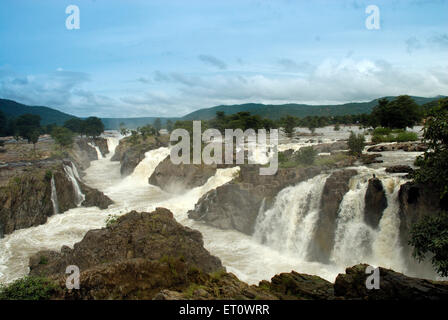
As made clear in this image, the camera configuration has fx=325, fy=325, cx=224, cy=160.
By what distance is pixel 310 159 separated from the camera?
29.8 metres

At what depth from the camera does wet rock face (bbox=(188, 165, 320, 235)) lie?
2664cm

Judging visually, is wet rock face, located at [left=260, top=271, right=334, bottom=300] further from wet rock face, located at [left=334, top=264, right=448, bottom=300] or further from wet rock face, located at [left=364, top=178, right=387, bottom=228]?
wet rock face, located at [left=364, top=178, right=387, bottom=228]

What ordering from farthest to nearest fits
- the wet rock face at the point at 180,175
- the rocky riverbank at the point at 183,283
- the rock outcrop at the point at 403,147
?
the wet rock face at the point at 180,175, the rock outcrop at the point at 403,147, the rocky riverbank at the point at 183,283

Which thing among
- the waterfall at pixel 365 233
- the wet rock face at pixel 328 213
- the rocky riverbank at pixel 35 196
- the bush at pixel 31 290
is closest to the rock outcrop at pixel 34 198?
the rocky riverbank at pixel 35 196

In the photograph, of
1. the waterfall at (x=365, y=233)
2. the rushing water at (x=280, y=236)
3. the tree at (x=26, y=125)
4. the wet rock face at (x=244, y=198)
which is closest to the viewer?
the waterfall at (x=365, y=233)

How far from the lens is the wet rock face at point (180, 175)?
37.2 m

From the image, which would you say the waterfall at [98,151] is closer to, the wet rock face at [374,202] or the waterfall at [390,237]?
the wet rock face at [374,202]

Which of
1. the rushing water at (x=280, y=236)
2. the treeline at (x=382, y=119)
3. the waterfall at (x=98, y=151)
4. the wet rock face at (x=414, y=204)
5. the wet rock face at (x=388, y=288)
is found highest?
the treeline at (x=382, y=119)

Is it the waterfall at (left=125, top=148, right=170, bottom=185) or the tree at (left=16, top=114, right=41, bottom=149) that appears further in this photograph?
the tree at (left=16, top=114, right=41, bottom=149)

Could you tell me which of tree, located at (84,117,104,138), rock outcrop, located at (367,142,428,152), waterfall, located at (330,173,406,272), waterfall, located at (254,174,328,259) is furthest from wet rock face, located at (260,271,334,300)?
tree, located at (84,117,104,138)

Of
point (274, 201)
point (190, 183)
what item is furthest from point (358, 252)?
point (190, 183)

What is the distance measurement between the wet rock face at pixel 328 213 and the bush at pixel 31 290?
51.5ft
